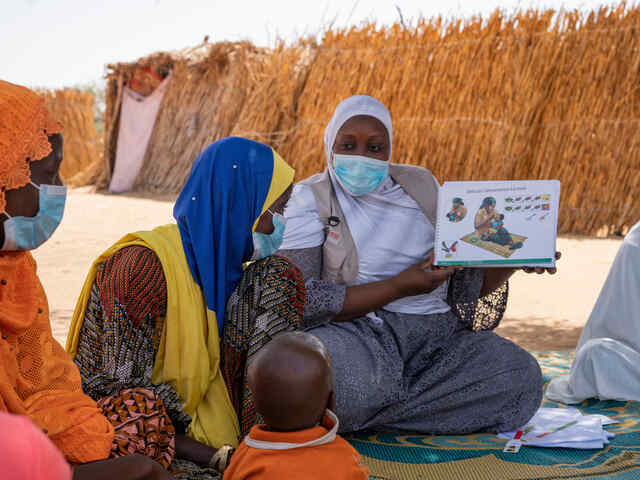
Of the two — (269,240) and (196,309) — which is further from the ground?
(269,240)

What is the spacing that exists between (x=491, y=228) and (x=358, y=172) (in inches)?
26.9

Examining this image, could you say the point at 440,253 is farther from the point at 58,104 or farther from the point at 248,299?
the point at 58,104

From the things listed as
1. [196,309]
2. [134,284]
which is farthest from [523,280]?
[134,284]

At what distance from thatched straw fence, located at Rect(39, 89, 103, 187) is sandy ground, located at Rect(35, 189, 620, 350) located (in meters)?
9.68

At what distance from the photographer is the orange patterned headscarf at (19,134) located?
5.52 ft

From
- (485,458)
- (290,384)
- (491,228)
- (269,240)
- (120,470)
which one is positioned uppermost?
(491,228)

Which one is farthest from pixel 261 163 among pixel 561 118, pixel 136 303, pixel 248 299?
pixel 561 118

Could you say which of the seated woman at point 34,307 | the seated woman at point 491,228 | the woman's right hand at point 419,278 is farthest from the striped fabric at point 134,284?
the seated woman at point 491,228

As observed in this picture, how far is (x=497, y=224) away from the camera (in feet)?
9.52

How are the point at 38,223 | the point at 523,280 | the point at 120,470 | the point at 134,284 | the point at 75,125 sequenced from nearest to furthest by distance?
the point at 120,470 < the point at 38,223 < the point at 134,284 < the point at 523,280 < the point at 75,125

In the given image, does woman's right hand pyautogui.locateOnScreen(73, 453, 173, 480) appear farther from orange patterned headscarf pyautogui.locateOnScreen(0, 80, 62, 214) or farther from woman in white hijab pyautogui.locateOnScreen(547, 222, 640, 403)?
woman in white hijab pyautogui.locateOnScreen(547, 222, 640, 403)

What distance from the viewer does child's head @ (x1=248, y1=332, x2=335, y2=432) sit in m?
1.82

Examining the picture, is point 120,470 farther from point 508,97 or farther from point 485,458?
point 508,97

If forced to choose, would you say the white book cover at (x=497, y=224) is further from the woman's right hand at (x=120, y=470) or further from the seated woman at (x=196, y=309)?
the woman's right hand at (x=120, y=470)
